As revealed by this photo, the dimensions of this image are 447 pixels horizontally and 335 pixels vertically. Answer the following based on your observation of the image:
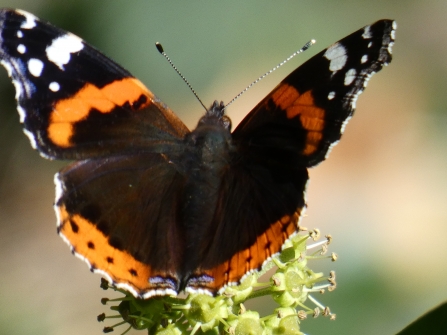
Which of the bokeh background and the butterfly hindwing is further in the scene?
the bokeh background

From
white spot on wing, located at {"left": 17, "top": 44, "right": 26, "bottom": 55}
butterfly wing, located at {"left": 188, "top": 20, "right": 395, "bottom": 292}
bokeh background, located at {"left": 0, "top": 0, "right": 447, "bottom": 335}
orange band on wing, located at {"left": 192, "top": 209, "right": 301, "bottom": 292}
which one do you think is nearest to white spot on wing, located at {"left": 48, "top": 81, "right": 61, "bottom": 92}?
white spot on wing, located at {"left": 17, "top": 44, "right": 26, "bottom": 55}

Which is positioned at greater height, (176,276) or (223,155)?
(223,155)

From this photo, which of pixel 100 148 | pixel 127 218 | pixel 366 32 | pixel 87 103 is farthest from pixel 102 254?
Answer: pixel 366 32

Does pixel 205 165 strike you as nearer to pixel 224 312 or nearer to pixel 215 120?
pixel 215 120

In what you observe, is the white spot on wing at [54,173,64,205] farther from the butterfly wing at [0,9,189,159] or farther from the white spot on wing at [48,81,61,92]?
the white spot on wing at [48,81,61,92]

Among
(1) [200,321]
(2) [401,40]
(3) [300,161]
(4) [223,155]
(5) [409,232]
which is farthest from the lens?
(2) [401,40]

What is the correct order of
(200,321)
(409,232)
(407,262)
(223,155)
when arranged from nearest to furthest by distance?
(200,321) < (223,155) < (407,262) < (409,232)

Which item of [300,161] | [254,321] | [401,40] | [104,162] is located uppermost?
[401,40]

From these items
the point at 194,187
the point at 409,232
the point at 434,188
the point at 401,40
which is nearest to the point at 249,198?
the point at 194,187

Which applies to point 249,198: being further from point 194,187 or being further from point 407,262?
point 407,262

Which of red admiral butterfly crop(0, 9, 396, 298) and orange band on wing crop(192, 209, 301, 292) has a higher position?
red admiral butterfly crop(0, 9, 396, 298)
